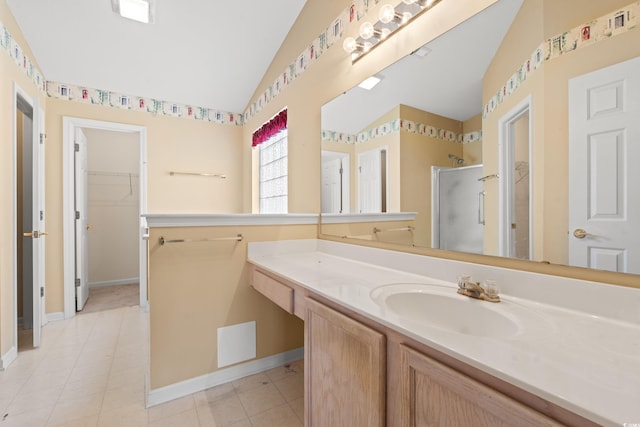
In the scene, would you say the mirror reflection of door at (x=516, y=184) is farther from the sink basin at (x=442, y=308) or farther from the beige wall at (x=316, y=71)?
the beige wall at (x=316, y=71)

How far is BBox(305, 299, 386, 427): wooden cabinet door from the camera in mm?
873

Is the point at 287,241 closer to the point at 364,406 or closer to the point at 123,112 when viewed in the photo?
the point at 364,406

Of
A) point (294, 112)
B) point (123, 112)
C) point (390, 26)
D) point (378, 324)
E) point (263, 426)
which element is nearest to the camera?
point (378, 324)

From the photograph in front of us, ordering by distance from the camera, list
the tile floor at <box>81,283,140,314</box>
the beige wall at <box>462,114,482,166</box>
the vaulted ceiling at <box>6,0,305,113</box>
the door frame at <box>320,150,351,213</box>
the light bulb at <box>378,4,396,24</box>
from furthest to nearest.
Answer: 1. the tile floor at <box>81,283,140,314</box>
2. the vaulted ceiling at <box>6,0,305,113</box>
3. the door frame at <box>320,150,351,213</box>
4. the light bulb at <box>378,4,396,24</box>
5. the beige wall at <box>462,114,482,166</box>

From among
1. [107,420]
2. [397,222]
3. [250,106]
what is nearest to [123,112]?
[250,106]

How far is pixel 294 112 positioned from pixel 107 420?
2.35 metres

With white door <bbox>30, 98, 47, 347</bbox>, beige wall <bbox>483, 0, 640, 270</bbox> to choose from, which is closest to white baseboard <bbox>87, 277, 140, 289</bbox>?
white door <bbox>30, 98, 47, 347</bbox>

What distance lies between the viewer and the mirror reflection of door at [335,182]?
1982 millimetres

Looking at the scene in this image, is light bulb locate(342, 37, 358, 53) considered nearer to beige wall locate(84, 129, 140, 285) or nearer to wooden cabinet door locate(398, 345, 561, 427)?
wooden cabinet door locate(398, 345, 561, 427)

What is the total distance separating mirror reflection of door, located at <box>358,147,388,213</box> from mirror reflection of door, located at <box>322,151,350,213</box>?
0.14 meters

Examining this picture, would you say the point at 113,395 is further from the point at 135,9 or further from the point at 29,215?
the point at 135,9

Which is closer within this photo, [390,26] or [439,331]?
[439,331]

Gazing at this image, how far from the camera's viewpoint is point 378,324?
889mm

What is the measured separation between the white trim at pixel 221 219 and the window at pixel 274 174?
2.30 ft
